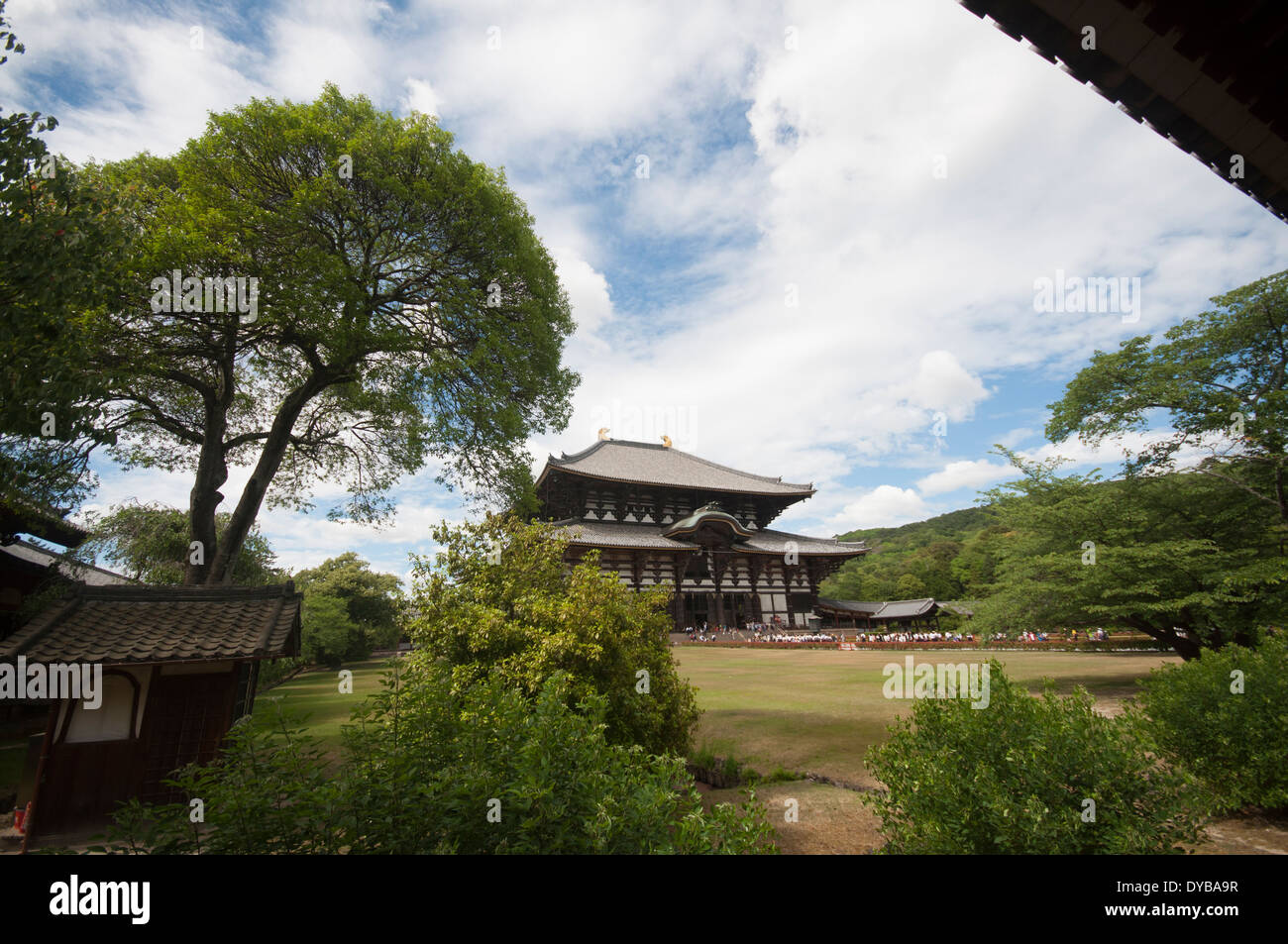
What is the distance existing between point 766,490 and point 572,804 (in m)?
36.4

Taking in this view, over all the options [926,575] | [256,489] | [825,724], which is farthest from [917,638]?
[256,489]

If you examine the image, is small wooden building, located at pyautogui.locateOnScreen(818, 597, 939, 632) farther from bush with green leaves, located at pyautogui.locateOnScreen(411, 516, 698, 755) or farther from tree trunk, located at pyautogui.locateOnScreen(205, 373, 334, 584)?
tree trunk, located at pyautogui.locateOnScreen(205, 373, 334, 584)

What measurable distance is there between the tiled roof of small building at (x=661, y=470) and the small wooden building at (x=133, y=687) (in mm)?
23047

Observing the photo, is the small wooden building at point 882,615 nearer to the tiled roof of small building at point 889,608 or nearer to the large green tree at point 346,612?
the tiled roof of small building at point 889,608

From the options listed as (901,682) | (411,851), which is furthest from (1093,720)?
(901,682)

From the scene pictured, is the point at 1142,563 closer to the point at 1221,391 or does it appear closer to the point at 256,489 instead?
the point at 1221,391

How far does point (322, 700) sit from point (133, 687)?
8868 millimetres

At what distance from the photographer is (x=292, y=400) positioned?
36.1ft

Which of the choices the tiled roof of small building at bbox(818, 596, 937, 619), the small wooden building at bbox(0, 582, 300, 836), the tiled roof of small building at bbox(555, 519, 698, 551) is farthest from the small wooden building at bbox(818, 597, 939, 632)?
the small wooden building at bbox(0, 582, 300, 836)

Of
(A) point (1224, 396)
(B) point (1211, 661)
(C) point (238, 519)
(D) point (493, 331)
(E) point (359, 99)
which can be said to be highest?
(E) point (359, 99)

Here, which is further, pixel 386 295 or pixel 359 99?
pixel 386 295

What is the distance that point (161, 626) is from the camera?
721 centimetres
